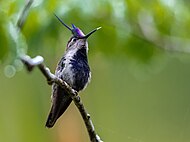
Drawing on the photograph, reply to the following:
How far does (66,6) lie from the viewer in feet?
5.45

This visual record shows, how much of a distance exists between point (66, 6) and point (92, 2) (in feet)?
0.29

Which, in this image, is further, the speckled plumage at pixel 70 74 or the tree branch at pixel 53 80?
the speckled plumage at pixel 70 74

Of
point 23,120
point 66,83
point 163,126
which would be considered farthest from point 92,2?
point 163,126

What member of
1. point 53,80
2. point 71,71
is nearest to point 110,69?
point 71,71

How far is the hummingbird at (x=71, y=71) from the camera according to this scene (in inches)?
44.4

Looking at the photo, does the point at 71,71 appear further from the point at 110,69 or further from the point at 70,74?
the point at 110,69

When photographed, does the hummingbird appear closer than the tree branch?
No

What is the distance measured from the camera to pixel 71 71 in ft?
Result: 3.86

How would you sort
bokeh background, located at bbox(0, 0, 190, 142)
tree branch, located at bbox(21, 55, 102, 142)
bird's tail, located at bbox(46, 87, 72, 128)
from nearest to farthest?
tree branch, located at bbox(21, 55, 102, 142) < bird's tail, located at bbox(46, 87, 72, 128) < bokeh background, located at bbox(0, 0, 190, 142)

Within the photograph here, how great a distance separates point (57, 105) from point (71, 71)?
8 centimetres

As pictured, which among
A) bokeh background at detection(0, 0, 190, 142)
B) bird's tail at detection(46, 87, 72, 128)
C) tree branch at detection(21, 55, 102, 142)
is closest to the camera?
tree branch at detection(21, 55, 102, 142)

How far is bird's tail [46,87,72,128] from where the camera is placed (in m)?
1.12

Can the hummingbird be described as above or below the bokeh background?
below

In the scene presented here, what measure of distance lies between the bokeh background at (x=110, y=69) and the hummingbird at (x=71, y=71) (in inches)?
3.3
